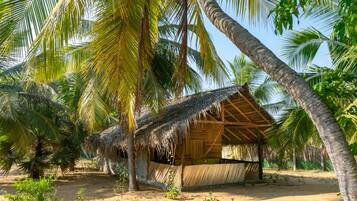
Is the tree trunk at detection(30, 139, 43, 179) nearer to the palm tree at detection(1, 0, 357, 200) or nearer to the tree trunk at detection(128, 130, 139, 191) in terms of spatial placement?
the tree trunk at detection(128, 130, 139, 191)

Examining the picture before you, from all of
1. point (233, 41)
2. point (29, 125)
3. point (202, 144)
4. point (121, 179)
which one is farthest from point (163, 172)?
point (233, 41)

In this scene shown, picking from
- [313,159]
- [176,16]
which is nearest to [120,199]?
[176,16]

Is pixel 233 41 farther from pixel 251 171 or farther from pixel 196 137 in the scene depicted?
pixel 251 171

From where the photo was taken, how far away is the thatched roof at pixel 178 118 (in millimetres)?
10859

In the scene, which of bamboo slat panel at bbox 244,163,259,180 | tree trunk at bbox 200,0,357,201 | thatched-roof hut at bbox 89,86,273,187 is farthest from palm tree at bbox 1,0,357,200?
bamboo slat panel at bbox 244,163,259,180

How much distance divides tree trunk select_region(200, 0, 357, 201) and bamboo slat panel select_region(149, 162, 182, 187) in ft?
26.7

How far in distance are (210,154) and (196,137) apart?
908mm

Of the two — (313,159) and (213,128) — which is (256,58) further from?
(313,159)

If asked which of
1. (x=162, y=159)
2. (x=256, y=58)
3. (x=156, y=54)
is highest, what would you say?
(x=156, y=54)

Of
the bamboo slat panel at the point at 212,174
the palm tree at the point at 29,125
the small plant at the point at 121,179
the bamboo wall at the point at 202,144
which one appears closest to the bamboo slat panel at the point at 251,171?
the bamboo slat panel at the point at 212,174

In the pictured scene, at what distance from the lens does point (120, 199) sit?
1038 cm

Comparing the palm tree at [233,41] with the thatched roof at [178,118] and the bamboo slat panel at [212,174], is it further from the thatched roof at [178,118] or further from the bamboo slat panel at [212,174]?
the bamboo slat panel at [212,174]

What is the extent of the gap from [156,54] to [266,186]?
5.62 m

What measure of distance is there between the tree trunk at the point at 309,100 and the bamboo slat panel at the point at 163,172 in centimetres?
813
